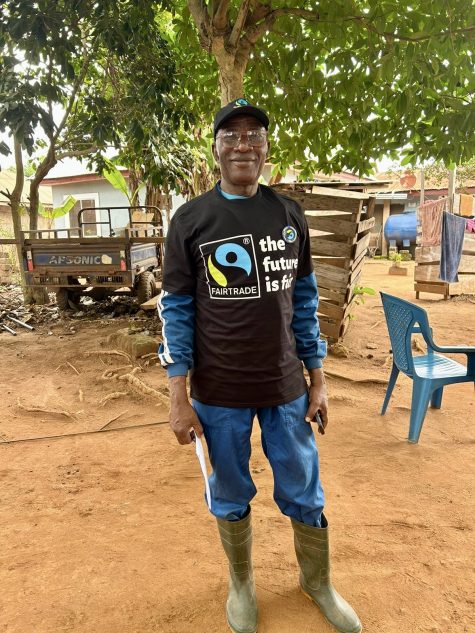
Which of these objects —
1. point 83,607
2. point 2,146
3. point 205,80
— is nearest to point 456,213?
point 205,80

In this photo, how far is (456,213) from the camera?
372 inches

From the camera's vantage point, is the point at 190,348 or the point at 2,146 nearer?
the point at 190,348

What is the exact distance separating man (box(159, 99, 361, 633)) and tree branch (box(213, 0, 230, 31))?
2.65 metres

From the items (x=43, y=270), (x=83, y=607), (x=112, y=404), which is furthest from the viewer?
(x=43, y=270)

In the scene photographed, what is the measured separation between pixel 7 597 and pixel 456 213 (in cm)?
972

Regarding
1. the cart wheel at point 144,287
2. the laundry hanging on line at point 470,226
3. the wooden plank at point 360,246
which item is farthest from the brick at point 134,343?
the laundry hanging on line at point 470,226

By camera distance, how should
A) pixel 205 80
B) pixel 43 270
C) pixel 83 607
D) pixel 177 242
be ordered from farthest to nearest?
pixel 43 270
pixel 205 80
pixel 83 607
pixel 177 242

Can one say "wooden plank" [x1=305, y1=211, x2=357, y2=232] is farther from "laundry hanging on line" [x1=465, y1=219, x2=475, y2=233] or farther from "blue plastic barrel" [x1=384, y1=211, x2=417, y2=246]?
"blue plastic barrel" [x1=384, y1=211, x2=417, y2=246]

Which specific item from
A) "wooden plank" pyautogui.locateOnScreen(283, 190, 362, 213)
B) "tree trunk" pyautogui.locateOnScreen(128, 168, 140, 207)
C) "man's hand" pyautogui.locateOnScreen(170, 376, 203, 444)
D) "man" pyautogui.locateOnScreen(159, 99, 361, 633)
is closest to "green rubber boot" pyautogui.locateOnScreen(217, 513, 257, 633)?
"man" pyautogui.locateOnScreen(159, 99, 361, 633)

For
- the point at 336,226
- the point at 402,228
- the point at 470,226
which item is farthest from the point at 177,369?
the point at 402,228

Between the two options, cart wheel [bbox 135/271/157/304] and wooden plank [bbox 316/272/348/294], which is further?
cart wheel [bbox 135/271/157/304]

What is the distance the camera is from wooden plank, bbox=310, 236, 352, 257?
563 centimetres

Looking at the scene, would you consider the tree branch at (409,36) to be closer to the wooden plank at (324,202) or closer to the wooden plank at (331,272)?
the wooden plank at (324,202)

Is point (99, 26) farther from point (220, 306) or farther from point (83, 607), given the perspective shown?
point (83, 607)
